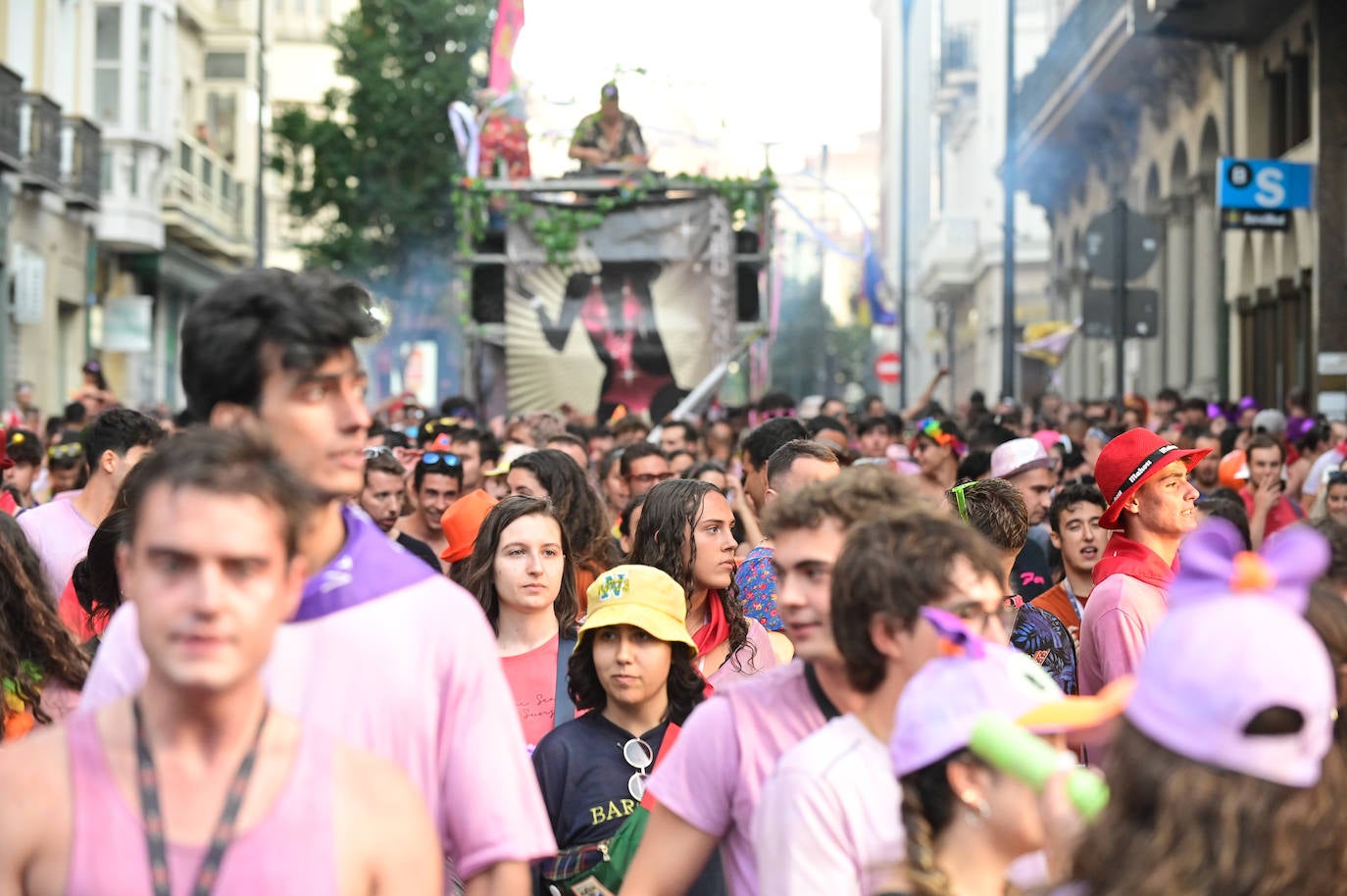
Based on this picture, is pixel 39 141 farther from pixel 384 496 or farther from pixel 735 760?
pixel 735 760

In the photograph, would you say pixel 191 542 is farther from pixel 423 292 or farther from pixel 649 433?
pixel 423 292

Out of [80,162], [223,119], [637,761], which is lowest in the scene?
[637,761]

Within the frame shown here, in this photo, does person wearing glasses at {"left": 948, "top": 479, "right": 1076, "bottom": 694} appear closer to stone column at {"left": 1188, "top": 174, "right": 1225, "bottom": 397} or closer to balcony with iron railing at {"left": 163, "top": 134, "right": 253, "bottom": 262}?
stone column at {"left": 1188, "top": 174, "right": 1225, "bottom": 397}

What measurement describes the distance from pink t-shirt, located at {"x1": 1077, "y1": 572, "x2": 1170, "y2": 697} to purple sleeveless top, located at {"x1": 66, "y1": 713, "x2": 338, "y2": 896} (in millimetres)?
3013

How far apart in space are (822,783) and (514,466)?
5068 mm

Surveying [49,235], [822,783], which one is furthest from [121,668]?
[49,235]

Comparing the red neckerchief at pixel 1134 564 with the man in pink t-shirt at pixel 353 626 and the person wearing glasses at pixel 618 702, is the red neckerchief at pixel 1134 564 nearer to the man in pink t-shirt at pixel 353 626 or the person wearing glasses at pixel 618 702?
the person wearing glasses at pixel 618 702

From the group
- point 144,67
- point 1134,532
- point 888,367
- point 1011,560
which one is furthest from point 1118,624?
point 888,367

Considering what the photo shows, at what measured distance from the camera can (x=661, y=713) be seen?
5473 millimetres

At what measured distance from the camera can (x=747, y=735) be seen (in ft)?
12.0

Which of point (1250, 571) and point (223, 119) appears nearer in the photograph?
point (1250, 571)

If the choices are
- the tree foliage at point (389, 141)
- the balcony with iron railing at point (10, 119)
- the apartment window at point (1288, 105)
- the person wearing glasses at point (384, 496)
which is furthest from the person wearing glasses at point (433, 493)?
the tree foliage at point (389, 141)

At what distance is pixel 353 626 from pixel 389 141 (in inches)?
1423

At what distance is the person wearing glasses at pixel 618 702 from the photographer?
514 cm
